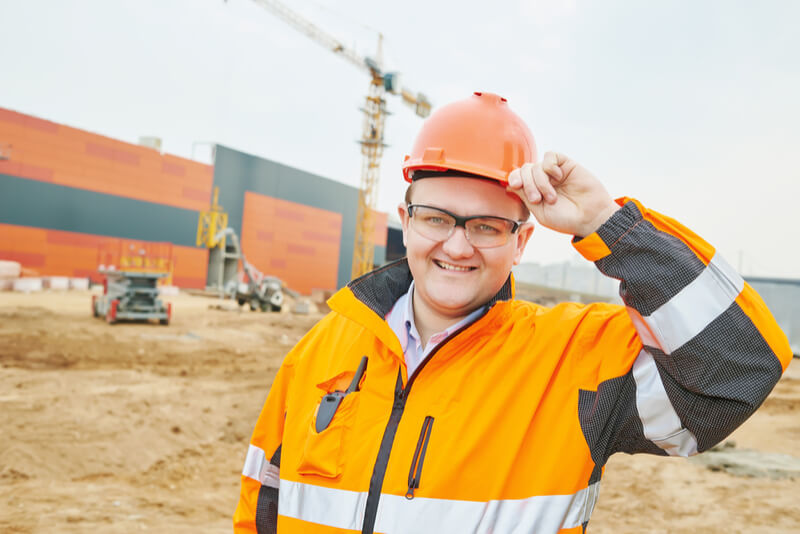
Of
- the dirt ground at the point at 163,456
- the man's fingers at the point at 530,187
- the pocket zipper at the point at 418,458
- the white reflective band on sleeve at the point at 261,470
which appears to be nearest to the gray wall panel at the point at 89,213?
the dirt ground at the point at 163,456

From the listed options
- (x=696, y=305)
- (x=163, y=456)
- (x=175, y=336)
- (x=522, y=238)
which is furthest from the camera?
(x=175, y=336)

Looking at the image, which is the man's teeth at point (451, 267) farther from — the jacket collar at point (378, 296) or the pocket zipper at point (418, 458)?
the pocket zipper at point (418, 458)

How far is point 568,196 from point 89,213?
85.1 ft

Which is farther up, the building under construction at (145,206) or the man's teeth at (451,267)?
the building under construction at (145,206)

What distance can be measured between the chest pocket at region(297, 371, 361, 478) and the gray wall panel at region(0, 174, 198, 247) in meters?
24.6

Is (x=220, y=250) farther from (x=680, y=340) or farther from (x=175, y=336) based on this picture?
(x=680, y=340)

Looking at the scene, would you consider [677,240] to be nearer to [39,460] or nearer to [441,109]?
[441,109]

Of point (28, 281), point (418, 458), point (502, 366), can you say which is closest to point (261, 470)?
point (418, 458)

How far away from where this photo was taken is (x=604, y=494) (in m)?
5.50

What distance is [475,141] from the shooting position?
1894 mm

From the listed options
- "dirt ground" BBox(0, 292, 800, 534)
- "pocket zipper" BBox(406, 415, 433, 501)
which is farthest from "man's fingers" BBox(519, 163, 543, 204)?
"dirt ground" BBox(0, 292, 800, 534)

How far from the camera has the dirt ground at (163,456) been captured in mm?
4715

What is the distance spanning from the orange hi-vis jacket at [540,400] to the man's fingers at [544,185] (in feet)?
0.47

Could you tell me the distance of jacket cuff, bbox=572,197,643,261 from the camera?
4.54 feet
